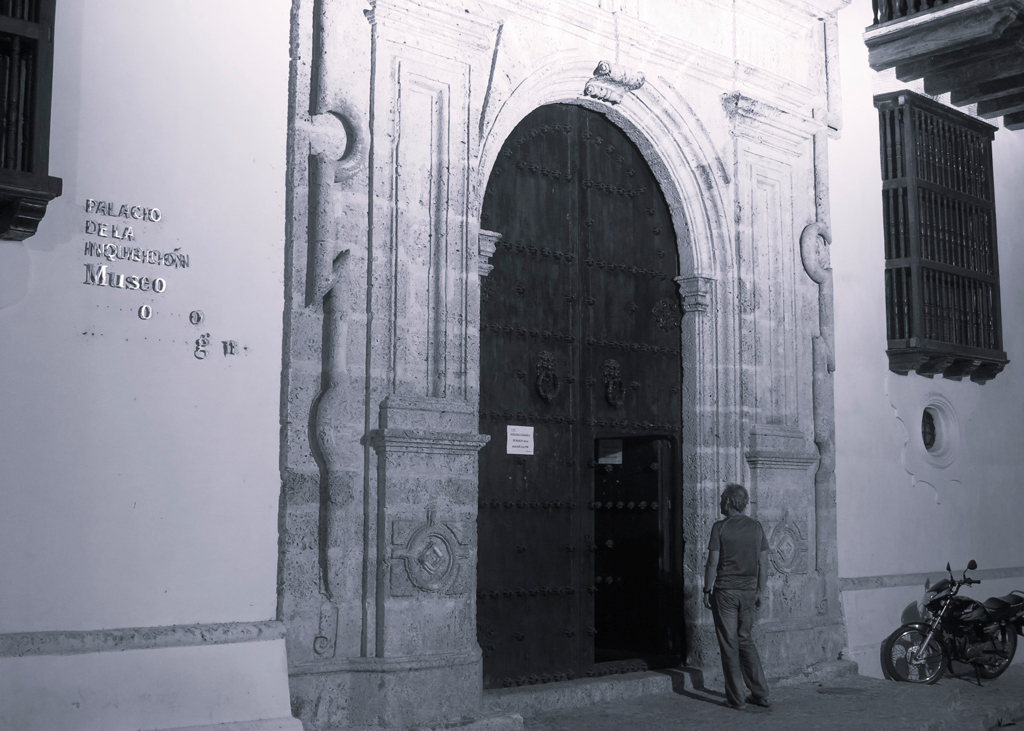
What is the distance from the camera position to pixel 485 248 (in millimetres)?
7070

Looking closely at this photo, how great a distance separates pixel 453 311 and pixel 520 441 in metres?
1.08

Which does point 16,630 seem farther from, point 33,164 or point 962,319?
point 962,319

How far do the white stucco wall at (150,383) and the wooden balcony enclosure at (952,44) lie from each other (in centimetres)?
544

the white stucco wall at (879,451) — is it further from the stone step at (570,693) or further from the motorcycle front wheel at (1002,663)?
the stone step at (570,693)

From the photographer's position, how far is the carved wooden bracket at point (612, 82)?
25.1ft

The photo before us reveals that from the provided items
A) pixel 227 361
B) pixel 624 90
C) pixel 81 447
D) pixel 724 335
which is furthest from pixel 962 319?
pixel 81 447

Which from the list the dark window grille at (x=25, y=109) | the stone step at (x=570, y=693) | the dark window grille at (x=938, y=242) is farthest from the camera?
the dark window grille at (x=938, y=242)

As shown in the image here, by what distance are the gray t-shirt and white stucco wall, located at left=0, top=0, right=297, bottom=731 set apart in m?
2.64

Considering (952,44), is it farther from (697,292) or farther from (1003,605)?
(1003,605)

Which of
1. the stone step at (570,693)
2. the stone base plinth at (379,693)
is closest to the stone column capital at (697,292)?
the stone step at (570,693)

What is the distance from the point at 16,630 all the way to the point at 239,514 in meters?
1.15

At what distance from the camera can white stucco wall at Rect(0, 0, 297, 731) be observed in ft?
17.0

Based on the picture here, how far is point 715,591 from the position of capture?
6945 mm

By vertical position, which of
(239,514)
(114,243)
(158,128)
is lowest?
(239,514)
